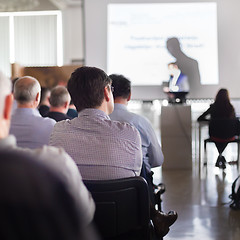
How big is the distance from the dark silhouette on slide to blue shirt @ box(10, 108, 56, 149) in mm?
4483

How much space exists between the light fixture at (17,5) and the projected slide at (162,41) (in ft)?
14.7

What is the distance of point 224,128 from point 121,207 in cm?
497

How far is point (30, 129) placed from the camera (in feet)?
9.67

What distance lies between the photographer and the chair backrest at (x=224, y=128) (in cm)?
638

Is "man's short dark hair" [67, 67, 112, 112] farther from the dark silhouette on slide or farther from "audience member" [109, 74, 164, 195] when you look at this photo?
the dark silhouette on slide

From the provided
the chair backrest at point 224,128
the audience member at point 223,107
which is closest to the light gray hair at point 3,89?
the chair backrest at point 224,128

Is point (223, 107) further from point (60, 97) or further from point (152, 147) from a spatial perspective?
point (152, 147)

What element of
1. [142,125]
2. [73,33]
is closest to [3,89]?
[142,125]

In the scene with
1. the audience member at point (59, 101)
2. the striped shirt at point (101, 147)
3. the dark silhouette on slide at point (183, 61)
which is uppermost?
Result: the dark silhouette on slide at point (183, 61)

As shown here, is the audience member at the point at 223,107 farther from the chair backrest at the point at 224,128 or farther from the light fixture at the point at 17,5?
the light fixture at the point at 17,5

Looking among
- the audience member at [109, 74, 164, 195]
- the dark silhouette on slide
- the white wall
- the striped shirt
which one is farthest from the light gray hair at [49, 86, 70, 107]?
the white wall

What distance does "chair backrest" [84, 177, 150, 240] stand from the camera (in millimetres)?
1626

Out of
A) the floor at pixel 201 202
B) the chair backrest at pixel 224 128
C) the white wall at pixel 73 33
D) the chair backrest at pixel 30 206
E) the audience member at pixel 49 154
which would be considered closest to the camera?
the chair backrest at pixel 30 206

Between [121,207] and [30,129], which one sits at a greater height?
[30,129]
